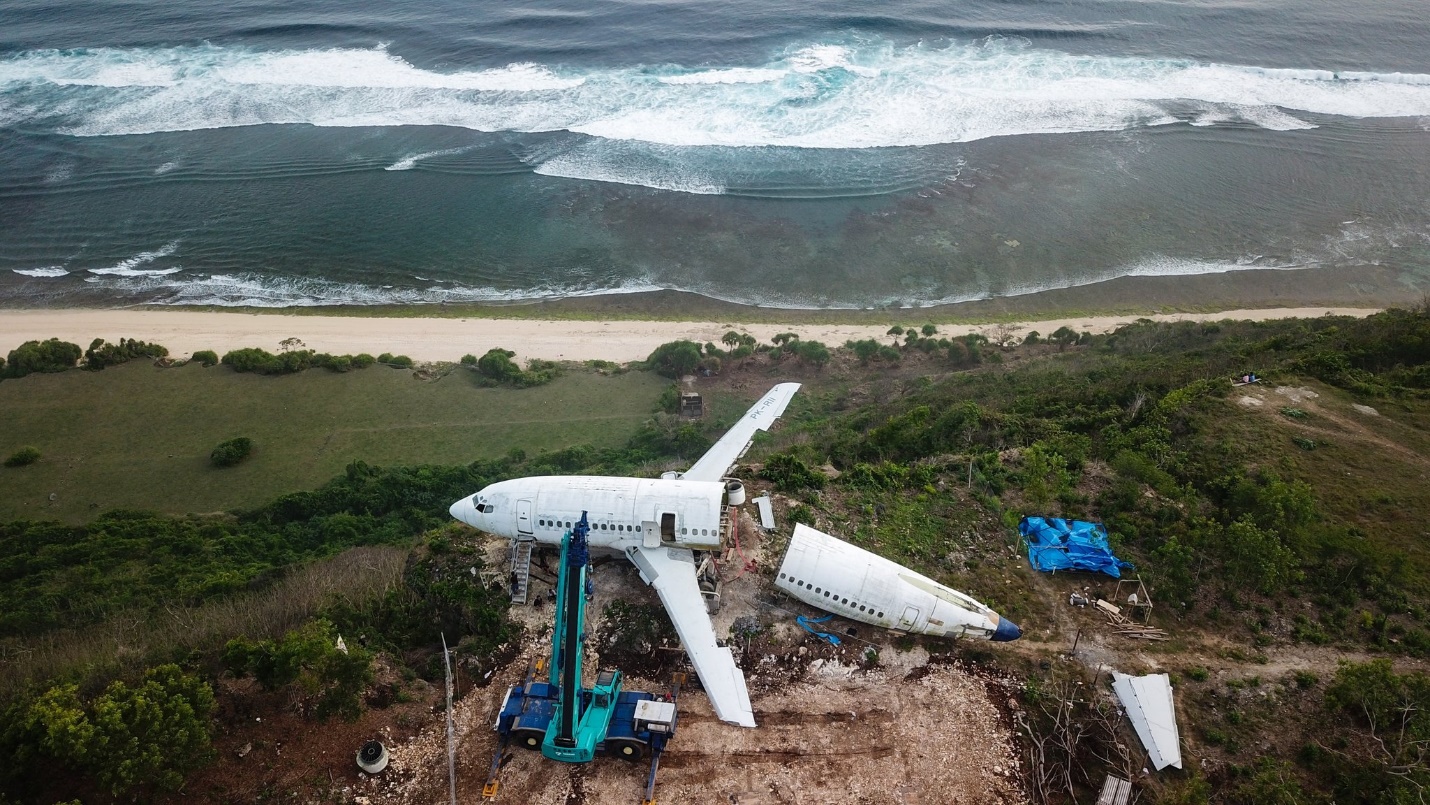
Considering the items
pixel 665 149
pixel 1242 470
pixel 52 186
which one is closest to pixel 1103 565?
pixel 1242 470

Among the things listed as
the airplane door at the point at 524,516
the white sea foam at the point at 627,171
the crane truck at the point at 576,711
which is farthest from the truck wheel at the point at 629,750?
the white sea foam at the point at 627,171

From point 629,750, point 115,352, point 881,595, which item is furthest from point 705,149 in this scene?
point 629,750

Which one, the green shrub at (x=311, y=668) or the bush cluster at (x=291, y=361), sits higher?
the green shrub at (x=311, y=668)

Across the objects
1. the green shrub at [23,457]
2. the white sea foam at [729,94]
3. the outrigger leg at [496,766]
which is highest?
the white sea foam at [729,94]

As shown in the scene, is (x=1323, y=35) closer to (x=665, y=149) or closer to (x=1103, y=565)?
(x=665, y=149)

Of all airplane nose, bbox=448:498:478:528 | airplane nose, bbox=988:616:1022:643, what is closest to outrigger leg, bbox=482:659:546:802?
airplane nose, bbox=448:498:478:528

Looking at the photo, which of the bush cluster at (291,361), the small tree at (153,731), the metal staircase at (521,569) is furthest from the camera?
the bush cluster at (291,361)

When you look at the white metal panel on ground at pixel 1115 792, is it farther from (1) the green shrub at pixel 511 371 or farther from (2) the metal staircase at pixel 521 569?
(1) the green shrub at pixel 511 371

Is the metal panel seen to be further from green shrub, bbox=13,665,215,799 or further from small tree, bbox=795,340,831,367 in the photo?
small tree, bbox=795,340,831,367
